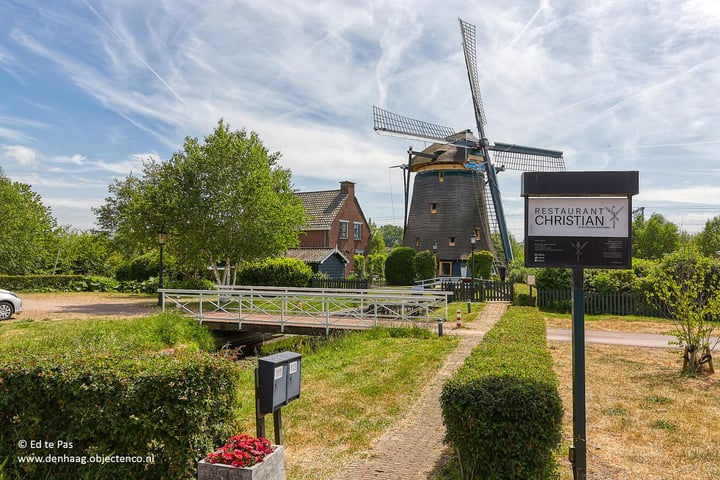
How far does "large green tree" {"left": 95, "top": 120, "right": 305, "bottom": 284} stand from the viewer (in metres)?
21.8

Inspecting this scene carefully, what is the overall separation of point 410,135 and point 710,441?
102 feet

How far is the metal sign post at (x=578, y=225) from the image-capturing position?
5031mm

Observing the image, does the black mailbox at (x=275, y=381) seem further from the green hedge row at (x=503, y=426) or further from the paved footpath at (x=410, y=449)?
the green hedge row at (x=503, y=426)

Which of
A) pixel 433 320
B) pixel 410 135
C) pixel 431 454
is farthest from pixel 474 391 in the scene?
pixel 410 135

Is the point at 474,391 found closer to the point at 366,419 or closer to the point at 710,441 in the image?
the point at 366,419

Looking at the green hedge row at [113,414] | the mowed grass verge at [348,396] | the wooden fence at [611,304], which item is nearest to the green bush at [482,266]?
the wooden fence at [611,304]

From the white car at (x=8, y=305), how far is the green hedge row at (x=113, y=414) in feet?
52.6

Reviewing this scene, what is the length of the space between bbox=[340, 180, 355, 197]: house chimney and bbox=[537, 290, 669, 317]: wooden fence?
83.4 ft

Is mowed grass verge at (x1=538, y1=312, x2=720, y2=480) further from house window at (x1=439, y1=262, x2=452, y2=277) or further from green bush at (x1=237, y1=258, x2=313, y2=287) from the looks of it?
house window at (x1=439, y1=262, x2=452, y2=277)

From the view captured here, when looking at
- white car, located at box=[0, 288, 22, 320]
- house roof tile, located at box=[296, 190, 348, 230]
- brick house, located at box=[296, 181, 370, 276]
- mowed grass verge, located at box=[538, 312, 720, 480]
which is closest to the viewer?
mowed grass verge, located at box=[538, 312, 720, 480]

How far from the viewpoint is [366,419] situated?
7.01 meters

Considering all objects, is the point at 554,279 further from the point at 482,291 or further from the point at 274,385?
the point at 274,385

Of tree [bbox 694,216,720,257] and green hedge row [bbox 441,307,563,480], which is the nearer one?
green hedge row [bbox 441,307,563,480]

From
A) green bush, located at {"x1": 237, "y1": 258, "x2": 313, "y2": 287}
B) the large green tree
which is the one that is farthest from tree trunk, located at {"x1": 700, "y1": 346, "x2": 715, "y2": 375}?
green bush, located at {"x1": 237, "y1": 258, "x2": 313, "y2": 287}
